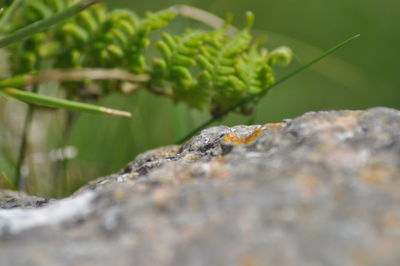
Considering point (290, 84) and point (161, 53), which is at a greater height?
point (161, 53)

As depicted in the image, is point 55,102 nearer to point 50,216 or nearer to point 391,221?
point 50,216

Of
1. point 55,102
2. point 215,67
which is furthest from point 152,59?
point 55,102

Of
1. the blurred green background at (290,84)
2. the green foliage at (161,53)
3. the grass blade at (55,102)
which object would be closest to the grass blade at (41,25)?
the grass blade at (55,102)

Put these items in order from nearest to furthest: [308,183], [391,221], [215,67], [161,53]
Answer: [391,221] → [308,183] → [215,67] → [161,53]

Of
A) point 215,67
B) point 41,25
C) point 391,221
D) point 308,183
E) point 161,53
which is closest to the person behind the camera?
point 391,221

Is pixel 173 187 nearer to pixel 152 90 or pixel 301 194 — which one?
pixel 301 194

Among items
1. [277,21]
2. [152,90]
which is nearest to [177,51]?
[152,90]

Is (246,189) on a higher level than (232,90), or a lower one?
higher

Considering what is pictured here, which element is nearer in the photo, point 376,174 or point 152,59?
point 376,174
